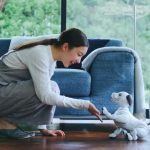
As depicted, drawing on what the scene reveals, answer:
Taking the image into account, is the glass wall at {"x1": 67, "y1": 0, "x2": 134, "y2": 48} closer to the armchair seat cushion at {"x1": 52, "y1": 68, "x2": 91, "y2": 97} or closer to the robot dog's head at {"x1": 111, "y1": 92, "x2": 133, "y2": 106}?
the armchair seat cushion at {"x1": 52, "y1": 68, "x2": 91, "y2": 97}

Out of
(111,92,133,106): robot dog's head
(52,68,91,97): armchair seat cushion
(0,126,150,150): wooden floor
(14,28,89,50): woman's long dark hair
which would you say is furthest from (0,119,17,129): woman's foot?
(52,68,91,97): armchair seat cushion

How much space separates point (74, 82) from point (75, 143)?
1.06 meters

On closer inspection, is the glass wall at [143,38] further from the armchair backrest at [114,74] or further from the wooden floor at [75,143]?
the wooden floor at [75,143]

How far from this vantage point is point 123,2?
14.9ft

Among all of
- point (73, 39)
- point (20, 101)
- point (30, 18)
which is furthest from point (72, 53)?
point (30, 18)

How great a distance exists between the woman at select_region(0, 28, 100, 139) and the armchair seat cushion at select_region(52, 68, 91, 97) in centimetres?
80

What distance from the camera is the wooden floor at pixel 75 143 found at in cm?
206

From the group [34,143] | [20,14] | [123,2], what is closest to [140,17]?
[123,2]

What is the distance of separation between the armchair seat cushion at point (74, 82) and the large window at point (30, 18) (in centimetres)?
142

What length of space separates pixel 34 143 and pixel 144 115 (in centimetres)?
131

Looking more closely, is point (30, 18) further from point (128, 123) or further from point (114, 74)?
point (128, 123)

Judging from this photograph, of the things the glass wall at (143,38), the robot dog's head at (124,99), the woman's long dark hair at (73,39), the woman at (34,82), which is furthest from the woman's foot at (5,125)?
the glass wall at (143,38)

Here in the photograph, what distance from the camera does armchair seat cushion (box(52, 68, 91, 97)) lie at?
10.5 feet

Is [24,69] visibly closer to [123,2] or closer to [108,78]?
[108,78]
